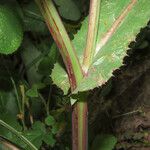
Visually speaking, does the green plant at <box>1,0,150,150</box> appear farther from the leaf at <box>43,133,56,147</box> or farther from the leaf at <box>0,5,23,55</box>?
the leaf at <box>43,133,56,147</box>

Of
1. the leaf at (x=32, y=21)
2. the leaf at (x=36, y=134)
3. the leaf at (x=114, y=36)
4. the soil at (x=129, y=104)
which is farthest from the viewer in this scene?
the soil at (x=129, y=104)

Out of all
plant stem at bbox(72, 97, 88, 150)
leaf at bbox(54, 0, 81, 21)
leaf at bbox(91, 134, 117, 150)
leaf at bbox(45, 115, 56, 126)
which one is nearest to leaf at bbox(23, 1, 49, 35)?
leaf at bbox(54, 0, 81, 21)

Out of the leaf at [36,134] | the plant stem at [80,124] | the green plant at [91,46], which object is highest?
the green plant at [91,46]

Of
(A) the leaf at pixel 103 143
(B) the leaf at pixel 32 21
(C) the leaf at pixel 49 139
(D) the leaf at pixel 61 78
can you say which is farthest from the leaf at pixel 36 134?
(D) the leaf at pixel 61 78

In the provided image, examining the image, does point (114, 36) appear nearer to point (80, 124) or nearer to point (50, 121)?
point (80, 124)

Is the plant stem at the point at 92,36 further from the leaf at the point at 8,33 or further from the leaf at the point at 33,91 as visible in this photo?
the leaf at the point at 33,91

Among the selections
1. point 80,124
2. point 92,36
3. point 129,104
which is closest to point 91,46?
point 92,36
